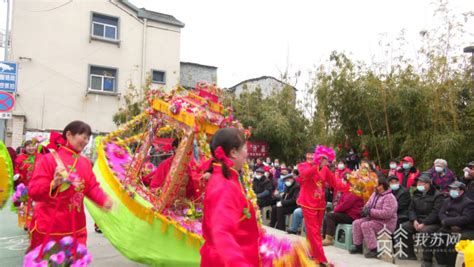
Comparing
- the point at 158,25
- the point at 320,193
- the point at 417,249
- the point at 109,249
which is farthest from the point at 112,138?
the point at 158,25

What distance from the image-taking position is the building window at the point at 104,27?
54.2 ft

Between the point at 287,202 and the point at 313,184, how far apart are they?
7.98 ft

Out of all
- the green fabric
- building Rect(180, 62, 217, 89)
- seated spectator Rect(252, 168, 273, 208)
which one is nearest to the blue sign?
the green fabric

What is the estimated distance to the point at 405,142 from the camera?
26.1 feet

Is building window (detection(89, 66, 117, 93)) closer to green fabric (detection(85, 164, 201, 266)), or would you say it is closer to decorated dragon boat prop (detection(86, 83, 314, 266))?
decorated dragon boat prop (detection(86, 83, 314, 266))

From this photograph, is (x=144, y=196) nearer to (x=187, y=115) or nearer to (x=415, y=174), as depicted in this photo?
(x=187, y=115)

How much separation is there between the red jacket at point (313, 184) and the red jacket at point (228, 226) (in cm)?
335

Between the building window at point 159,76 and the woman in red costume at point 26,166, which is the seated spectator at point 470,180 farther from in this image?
the building window at point 159,76

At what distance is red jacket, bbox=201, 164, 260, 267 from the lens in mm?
1851

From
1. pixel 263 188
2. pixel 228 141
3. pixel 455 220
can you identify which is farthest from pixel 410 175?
pixel 228 141

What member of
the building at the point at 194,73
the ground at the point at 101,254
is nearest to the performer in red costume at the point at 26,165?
the ground at the point at 101,254

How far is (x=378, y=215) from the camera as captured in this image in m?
5.85

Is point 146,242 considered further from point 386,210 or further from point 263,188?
point 263,188

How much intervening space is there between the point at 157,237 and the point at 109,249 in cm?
226
